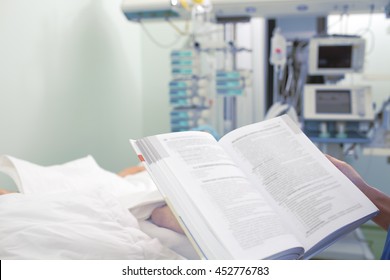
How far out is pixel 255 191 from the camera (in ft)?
2.99

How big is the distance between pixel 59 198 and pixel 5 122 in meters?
1.13

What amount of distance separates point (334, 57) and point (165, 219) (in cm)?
250

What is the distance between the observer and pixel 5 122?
2.20m

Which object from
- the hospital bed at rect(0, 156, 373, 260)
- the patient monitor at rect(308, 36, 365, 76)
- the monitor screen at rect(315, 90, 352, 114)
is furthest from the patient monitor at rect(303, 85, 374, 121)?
the hospital bed at rect(0, 156, 373, 260)

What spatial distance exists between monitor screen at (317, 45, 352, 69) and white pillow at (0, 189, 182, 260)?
2.50 m

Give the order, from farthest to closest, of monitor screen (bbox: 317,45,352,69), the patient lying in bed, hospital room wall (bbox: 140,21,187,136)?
hospital room wall (bbox: 140,21,187,136) → monitor screen (bbox: 317,45,352,69) → the patient lying in bed

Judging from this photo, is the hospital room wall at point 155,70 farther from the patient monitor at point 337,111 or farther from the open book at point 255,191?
the open book at point 255,191

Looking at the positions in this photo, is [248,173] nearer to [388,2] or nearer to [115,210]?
[115,210]

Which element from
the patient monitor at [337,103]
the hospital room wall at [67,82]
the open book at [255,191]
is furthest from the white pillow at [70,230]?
the patient monitor at [337,103]

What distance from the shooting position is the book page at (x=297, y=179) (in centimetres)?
91

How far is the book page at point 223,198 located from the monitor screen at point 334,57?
8.62 feet

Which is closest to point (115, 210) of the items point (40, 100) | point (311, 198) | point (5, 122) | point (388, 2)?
point (311, 198)

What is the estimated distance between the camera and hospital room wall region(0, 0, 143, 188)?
228 centimetres

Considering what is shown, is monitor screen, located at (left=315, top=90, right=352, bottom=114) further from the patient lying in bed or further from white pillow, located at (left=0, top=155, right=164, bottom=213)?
the patient lying in bed
